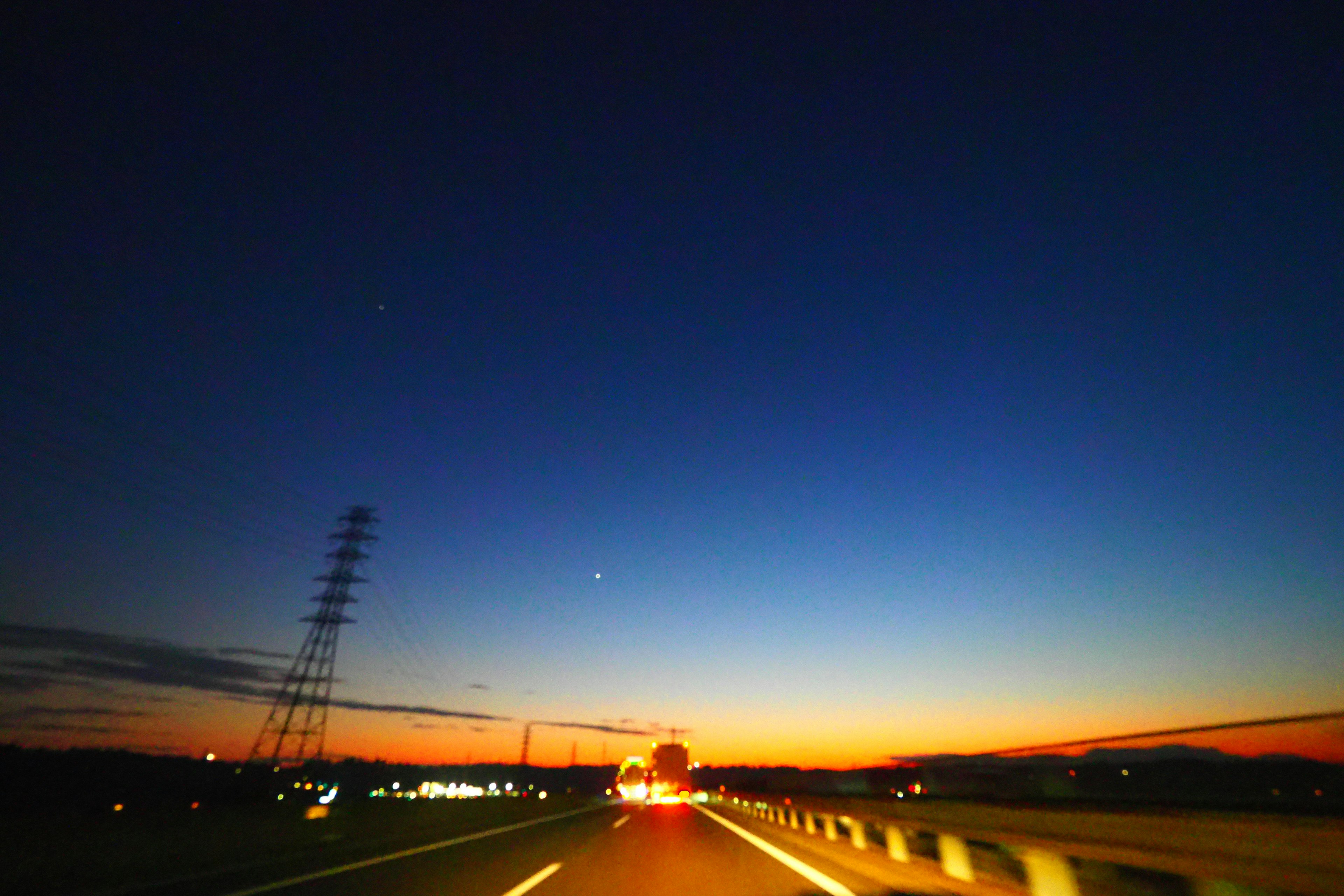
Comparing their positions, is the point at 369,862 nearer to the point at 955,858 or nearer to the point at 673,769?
the point at 955,858

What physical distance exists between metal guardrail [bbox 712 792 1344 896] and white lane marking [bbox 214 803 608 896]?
27.3 ft

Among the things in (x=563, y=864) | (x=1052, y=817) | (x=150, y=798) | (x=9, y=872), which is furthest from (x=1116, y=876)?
(x=150, y=798)

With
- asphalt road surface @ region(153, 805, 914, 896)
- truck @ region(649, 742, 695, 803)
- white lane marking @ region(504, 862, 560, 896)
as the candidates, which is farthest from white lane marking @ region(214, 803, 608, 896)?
truck @ region(649, 742, 695, 803)

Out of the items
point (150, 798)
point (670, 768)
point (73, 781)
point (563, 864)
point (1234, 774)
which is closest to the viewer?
point (1234, 774)

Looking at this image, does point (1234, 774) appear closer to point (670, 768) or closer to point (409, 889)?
point (409, 889)

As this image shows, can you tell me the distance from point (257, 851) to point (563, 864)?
6.51 m

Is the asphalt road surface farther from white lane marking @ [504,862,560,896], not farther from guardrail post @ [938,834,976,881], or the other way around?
guardrail post @ [938,834,976,881]

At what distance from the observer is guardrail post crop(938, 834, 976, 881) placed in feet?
33.5

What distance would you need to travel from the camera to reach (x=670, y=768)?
55.4 metres

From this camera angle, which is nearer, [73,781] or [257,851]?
[257,851]

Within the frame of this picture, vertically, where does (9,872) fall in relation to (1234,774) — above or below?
below

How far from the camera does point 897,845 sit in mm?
13625

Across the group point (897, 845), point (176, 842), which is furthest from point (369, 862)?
point (897, 845)

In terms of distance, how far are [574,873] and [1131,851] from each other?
7.43 m
